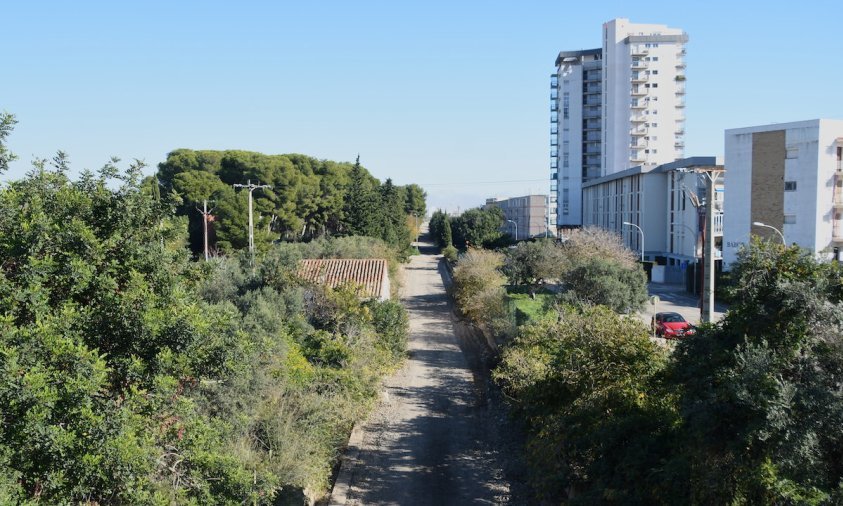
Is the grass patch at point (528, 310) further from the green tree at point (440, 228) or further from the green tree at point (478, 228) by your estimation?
the green tree at point (440, 228)

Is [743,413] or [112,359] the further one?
[112,359]

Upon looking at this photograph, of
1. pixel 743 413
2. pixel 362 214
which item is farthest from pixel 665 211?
pixel 743 413

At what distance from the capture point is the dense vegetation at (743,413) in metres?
6.46

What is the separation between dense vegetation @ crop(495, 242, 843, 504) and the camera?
6.46 metres

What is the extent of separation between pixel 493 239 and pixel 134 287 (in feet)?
199

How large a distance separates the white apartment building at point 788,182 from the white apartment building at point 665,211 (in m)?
2.52

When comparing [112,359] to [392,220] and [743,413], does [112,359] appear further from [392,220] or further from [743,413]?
[392,220]

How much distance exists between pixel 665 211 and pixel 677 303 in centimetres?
1743

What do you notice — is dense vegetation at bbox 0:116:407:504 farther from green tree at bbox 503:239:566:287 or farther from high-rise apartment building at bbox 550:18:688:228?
high-rise apartment building at bbox 550:18:688:228

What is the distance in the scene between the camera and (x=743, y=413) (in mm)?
6688

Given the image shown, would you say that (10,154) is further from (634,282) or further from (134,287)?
(634,282)

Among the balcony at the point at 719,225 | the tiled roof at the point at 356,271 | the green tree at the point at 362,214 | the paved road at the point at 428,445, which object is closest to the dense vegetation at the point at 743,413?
the paved road at the point at 428,445

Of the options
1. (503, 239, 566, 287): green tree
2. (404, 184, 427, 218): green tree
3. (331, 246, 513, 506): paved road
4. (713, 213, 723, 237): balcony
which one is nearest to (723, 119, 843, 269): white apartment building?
(713, 213, 723, 237): balcony

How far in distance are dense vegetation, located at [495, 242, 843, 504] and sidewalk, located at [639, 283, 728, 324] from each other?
57.2 feet
